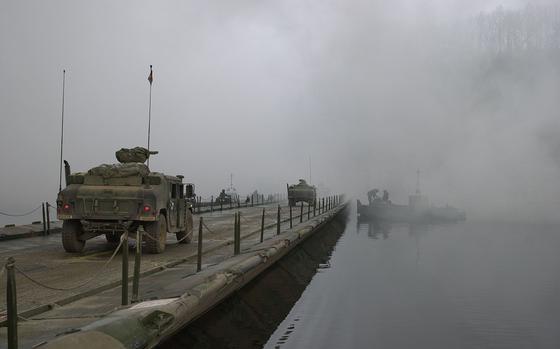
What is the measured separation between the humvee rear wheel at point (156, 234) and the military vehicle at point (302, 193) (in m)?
36.4

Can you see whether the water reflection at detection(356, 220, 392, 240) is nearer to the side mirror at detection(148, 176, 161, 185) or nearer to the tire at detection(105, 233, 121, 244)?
the tire at detection(105, 233, 121, 244)

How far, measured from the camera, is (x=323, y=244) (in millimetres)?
28875

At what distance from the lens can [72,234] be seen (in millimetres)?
14664

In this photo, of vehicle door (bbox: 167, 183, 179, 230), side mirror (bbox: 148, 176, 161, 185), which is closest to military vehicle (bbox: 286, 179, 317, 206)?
vehicle door (bbox: 167, 183, 179, 230)

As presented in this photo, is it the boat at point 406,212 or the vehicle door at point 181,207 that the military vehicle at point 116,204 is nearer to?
the vehicle door at point 181,207

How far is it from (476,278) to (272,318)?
11213 millimetres

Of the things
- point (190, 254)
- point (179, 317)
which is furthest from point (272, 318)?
point (179, 317)

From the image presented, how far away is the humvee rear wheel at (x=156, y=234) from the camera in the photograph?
14531mm

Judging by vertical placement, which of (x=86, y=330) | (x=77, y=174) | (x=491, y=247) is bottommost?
(x=491, y=247)

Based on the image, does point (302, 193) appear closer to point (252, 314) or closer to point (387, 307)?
point (387, 307)

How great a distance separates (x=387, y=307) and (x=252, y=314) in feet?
14.0

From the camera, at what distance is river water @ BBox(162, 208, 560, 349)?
392 inches

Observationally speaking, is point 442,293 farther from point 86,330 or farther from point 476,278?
point 86,330

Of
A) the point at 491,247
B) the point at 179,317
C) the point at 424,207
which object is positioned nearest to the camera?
the point at 179,317
